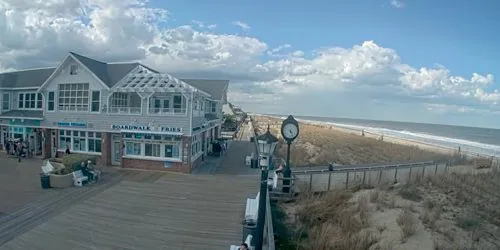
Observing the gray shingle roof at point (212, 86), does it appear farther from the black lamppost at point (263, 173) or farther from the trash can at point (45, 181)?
the black lamppost at point (263, 173)

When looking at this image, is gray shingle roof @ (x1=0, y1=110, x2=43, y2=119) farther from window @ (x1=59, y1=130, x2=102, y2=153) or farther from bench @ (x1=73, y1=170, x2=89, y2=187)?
bench @ (x1=73, y1=170, x2=89, y2=187)

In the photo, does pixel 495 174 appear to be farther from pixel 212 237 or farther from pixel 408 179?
pixel 212 237

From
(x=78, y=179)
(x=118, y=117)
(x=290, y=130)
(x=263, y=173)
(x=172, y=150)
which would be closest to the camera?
(x=263, y=173)

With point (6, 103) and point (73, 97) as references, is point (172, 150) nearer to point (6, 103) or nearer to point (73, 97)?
point (73, 97)

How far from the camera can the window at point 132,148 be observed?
21453mm

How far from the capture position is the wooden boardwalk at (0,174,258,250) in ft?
31.8

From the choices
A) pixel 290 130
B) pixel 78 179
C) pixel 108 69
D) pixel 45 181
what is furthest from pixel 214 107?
pixel 290 130

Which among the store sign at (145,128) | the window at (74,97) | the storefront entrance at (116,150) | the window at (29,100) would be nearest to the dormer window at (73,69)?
the window at (74,97)

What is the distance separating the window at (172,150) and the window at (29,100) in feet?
41.7

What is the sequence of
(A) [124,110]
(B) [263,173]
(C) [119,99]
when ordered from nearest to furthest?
1. (B) [263,173]
2. (A) [124,110]
3. (C) [119,99]

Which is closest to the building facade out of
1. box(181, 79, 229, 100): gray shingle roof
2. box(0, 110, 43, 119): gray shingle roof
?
box(0, 110, 43, 119): gray shingle roof

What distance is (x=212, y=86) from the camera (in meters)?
35.4

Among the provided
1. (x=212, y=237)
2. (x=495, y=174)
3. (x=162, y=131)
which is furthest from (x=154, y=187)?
(x=495, y=174)

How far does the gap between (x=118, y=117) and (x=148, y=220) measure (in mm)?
11248
